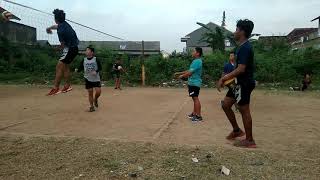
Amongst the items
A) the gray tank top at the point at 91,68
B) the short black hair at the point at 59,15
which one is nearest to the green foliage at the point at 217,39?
the gray tank top at the point at 91,68

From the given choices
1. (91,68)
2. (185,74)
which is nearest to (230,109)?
(185,74)

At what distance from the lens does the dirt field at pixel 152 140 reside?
15.5ft

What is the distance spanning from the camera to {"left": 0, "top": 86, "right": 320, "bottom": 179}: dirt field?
4.73 meters

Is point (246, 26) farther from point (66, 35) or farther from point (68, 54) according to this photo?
point (68, 54)

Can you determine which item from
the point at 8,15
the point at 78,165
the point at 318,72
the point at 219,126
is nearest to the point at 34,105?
the point at 8,15

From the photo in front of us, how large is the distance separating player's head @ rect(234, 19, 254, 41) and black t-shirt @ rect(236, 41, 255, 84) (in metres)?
0.14

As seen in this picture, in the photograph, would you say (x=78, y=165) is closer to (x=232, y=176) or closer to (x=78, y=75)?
(x=232, y=176)

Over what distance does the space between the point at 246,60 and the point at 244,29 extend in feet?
1.50

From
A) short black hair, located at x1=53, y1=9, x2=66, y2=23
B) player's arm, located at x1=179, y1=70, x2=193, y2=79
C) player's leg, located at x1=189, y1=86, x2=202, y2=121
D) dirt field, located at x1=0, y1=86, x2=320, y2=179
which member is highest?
short black hair, located at x1=53, y1=9, x2=66, y2=23

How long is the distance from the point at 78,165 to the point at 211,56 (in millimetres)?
17344

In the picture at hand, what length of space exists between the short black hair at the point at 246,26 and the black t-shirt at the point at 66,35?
4.06m

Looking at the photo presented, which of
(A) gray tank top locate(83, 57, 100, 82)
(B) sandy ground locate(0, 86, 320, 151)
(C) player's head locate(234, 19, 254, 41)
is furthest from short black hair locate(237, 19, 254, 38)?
(A) gray tank top locate(83, 57, 100, 82)

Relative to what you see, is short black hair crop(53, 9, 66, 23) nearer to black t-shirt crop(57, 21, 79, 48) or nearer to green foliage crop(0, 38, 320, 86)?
black t-shirt crop(57, 21, 79, 48)

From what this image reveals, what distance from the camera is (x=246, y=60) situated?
5.77 meters
